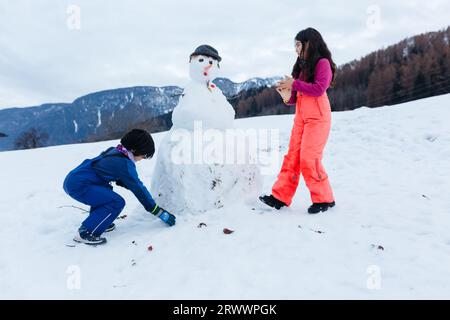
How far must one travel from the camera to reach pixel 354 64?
6988cm

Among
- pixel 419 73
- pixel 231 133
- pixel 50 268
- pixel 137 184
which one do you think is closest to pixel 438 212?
pixel 231 133

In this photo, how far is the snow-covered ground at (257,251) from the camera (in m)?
2.19

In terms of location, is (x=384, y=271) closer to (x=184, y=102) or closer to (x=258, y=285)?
(x=258, y=285)

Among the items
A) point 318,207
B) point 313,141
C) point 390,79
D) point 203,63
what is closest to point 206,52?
point 203,63

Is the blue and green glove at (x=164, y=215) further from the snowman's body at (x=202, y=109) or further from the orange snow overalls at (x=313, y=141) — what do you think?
the orange snow overalls at (x=313, y=141)

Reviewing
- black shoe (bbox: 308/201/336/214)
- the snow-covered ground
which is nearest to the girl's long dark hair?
black shoe (bbox: 308/201/336/214)

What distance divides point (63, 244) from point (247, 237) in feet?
5.72

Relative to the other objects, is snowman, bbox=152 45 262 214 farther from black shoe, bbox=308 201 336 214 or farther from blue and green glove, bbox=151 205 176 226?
black shoe, bbox=308 201 336 214

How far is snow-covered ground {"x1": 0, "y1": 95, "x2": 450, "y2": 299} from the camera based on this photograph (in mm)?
2191

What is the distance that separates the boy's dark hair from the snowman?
0.83ft

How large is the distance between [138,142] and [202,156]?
63 centimetres

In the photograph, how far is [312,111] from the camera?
3.32m

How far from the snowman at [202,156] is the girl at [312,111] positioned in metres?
0.49

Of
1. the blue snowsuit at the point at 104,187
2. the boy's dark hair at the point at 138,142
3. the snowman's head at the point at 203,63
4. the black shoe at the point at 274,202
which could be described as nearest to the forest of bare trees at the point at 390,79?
the snowman's head at the point at 203,63
